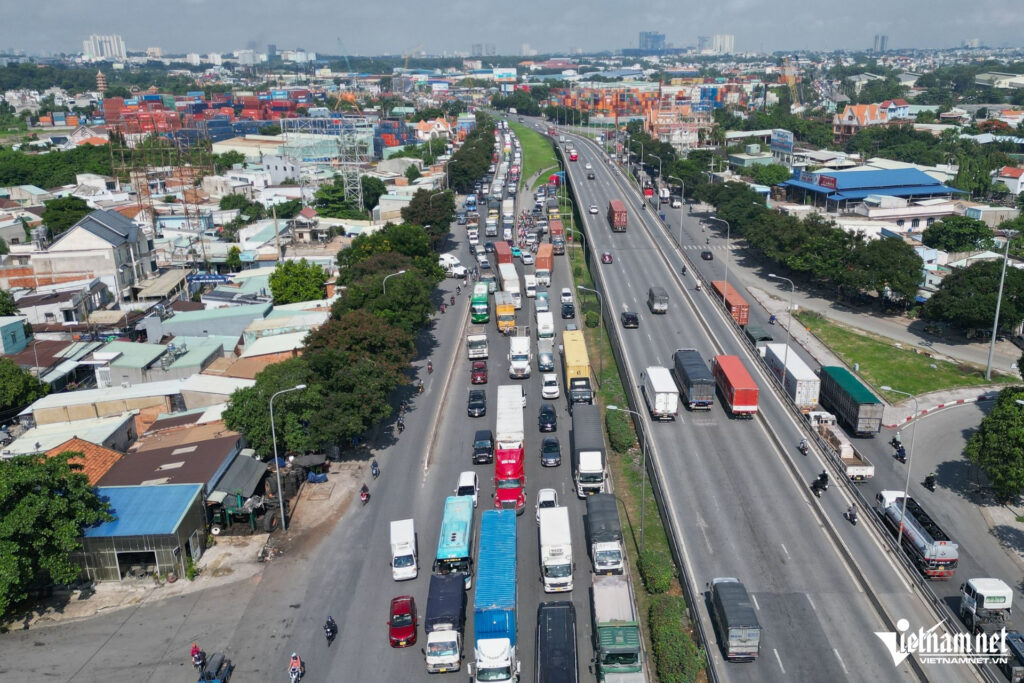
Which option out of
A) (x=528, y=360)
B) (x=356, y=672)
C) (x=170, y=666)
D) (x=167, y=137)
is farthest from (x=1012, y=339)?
(x=167, y=137)

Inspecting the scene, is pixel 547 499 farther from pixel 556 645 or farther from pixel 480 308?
pixel 480 308

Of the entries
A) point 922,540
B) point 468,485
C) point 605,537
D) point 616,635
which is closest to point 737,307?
point 922,540

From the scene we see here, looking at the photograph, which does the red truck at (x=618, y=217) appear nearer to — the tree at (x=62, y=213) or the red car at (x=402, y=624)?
the tree at (x=62, y=213)

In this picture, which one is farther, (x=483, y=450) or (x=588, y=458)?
A: (x=483, y=450)

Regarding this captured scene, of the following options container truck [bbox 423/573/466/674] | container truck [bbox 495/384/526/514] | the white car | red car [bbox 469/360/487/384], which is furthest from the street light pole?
container truck [bbox 423/573/466/674]

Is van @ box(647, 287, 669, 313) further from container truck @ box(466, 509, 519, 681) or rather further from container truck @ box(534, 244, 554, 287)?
container truck @ box(466, 509, 519, 681)

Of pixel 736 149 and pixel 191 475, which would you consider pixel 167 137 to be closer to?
pixel 736 149
